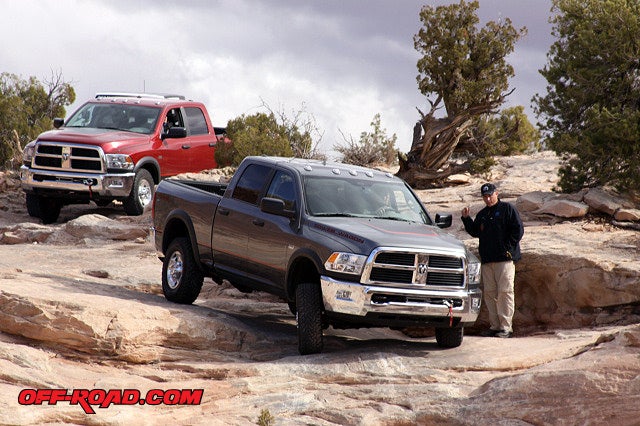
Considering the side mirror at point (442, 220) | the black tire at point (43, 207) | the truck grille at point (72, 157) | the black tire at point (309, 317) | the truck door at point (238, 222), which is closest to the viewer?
the black tire at point (309, 317)

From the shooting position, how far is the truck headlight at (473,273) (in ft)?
31.2

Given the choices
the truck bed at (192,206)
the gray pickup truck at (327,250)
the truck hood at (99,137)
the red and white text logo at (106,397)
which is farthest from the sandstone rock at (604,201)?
the red and white text logo at (106,397)

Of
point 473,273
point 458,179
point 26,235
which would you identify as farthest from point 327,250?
point 458,179

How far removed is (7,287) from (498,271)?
5.65 meters

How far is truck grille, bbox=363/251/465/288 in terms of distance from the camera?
8992 mm

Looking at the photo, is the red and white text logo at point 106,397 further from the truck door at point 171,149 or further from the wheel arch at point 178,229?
the truck door at point 171,149

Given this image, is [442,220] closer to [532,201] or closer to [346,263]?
[346,263]

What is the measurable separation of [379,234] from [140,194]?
11062 millimetres

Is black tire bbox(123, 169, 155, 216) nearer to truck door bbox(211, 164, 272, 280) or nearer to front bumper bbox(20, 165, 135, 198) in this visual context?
front bumper bbox(20, 165, 135, 198)

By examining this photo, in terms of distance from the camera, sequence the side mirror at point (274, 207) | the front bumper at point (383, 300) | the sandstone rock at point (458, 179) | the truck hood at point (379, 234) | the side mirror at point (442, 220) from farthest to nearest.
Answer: the sandstone rock at point (458, 179), the side mirror at point (442, 220), the side mirror at point (274, 207), the truck hood at point (379, 234), the front bumper at point (383, 300)

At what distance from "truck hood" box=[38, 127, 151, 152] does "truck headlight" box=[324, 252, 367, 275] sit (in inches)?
408

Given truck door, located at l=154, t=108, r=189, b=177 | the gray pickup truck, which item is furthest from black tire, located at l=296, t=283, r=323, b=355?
truck door, located at l=154, t=108, r=189, b=177

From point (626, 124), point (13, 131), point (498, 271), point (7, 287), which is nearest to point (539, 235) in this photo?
point (498, 271)

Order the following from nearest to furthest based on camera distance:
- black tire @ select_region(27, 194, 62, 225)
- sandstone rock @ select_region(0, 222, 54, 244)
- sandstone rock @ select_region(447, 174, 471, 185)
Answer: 1. sandstone rock @ select_region(0, 222, 54, 244)
2. black tire @ select_region(27, 194, 62, 225)
3. sandstone rock @ select_region(447, 174, 471, 185)
